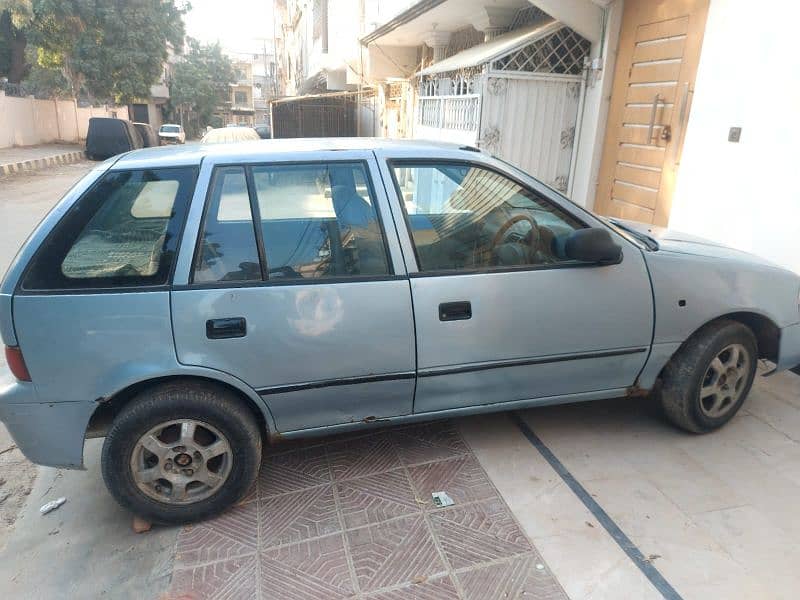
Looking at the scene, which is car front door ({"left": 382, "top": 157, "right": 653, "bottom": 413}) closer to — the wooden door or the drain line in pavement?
the drain line in pavement

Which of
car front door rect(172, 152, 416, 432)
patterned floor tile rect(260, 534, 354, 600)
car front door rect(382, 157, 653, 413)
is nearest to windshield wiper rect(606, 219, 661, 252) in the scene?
car front door rect(382, 157, 653, 413)

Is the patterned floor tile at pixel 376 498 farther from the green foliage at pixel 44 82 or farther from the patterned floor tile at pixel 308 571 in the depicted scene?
the green foliage at pixel 44 82

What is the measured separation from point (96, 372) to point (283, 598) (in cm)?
125

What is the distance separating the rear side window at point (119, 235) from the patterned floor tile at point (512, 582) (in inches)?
73.4

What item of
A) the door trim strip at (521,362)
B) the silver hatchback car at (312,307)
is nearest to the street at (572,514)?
the silver hatchback car at (312,307)

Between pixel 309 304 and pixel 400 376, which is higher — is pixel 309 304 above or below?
above

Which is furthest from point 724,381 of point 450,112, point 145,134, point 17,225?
point 145,134

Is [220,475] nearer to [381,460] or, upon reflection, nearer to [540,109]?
[381,460]

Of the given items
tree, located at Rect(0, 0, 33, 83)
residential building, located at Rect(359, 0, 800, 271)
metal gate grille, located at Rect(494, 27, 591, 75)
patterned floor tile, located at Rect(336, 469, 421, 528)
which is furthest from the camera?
tree, located at Rect(0, 0, 33, 83)

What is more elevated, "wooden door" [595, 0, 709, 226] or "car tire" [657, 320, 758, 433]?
"wooden door" [595, 0, 709, 226]

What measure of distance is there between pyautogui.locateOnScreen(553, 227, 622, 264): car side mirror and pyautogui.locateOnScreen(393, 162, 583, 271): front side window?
0.40 feet

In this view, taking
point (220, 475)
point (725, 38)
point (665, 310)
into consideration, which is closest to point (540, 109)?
point (725, 38)

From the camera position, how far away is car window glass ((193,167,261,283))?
251cm

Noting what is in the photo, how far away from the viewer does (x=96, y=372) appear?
240cm
